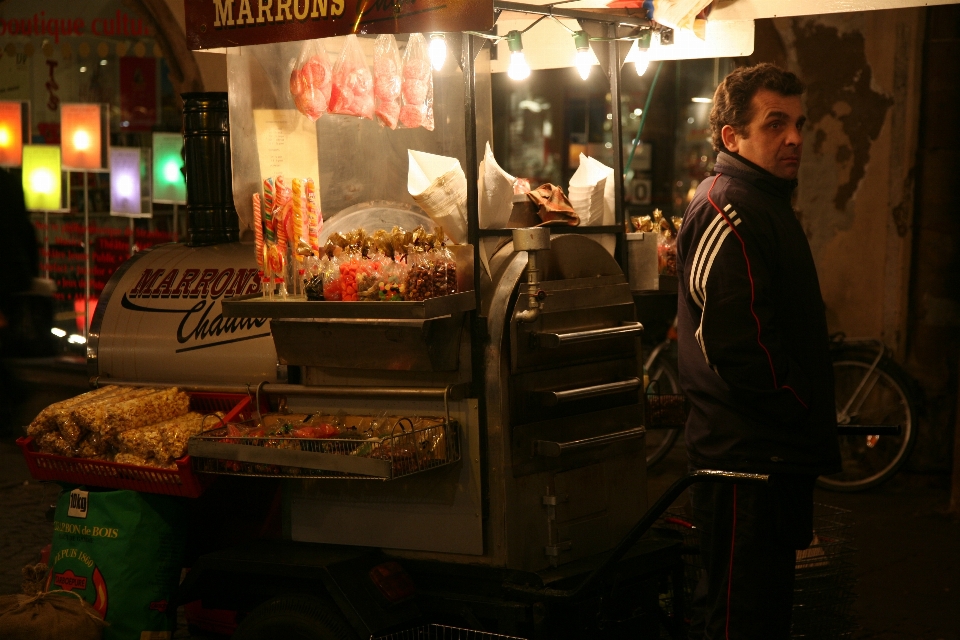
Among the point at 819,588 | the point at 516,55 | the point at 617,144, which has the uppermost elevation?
the point at 516,55

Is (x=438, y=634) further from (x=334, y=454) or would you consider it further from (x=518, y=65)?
(x=518, y=65)

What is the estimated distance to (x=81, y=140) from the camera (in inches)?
408

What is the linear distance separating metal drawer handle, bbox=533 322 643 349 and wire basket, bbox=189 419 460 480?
41cm

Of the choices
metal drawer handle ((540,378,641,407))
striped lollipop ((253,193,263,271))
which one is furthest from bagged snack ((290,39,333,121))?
metal drawer handle ((540,378,641,407))

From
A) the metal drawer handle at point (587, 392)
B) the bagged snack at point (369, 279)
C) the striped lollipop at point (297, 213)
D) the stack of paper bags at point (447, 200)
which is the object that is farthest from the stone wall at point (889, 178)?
the bagged snack at point (369, 279)

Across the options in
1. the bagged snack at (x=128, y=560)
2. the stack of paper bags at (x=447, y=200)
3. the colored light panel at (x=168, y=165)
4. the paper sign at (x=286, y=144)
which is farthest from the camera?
the colored light panel at (x=168, y=165)

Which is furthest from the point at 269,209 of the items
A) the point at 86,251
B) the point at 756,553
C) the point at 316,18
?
the point at 86,251

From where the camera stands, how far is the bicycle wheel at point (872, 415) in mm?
7207

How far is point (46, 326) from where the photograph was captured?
934 cm

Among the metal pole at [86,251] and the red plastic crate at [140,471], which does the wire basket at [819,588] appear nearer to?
the red plastic crate at [140,471]

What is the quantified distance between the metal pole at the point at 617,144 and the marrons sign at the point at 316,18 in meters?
1.24

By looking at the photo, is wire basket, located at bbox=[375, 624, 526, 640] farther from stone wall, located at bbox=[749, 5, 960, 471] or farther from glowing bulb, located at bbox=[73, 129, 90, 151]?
glowing bulb, located at bbox=[73, 129, 90, 151]

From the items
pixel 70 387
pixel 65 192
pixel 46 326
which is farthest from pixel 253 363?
pixel 65 192

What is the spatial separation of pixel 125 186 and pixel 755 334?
8.68 m
